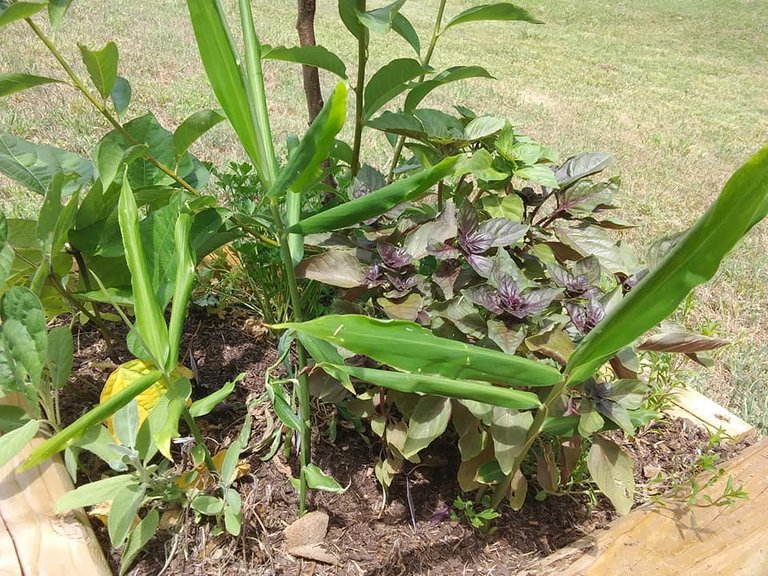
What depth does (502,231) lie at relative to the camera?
88 centimetres

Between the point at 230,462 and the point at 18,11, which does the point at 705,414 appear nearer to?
the point at 230,462

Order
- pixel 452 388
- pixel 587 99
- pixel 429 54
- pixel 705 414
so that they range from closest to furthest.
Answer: pixel 452 388
pixel 429 54
pixel 705 414
pixel 587 99

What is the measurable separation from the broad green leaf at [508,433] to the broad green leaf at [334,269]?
28cm

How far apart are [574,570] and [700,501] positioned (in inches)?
11.9

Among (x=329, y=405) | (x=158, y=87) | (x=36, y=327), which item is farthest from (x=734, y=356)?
(x=158, y=87)

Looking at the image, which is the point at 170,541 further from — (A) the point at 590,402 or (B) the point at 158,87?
(B) the point at 158,87

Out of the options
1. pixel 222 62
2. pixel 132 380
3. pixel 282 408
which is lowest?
pixel 282 408

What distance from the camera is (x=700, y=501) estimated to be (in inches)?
40.3

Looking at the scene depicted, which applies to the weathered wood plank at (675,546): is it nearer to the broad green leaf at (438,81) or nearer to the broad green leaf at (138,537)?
the broad green leaf at (138,537)

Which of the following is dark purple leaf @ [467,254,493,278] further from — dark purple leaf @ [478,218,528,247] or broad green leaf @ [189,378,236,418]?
broad green leaf @ [189,378,236,418]

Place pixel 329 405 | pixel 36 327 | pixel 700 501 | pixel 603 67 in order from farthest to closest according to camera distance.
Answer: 1. pixel 603 67
2. pixel 329 405
3. pixel 700 501
4. pixel 36 327

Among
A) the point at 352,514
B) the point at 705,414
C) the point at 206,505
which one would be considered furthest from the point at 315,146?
the point at 705,414

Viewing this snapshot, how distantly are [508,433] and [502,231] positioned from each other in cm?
29

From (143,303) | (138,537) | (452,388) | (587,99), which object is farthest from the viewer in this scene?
(587,99)
